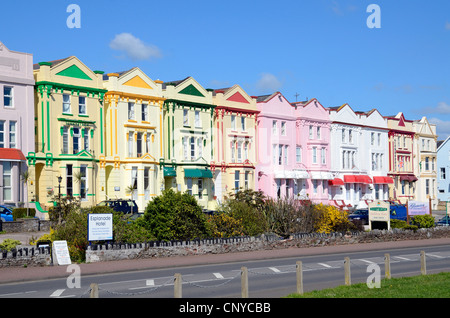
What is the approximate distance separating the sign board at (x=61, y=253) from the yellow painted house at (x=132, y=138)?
24.2 metres

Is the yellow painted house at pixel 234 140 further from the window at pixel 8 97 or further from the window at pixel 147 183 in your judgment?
the window at pixel 8 97

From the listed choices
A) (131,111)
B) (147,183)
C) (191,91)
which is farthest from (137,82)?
(147,183)

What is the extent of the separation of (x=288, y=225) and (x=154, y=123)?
20.2 metres

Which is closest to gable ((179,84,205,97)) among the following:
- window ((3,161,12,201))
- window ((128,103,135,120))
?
window ((128,103,135,120))

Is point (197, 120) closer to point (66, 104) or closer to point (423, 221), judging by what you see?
point (66, 104)

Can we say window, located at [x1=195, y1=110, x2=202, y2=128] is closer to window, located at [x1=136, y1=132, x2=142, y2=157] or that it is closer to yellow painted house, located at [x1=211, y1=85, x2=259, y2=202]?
yellow painted house, located at [x1=211, y1=85, x2=259, y2=202]

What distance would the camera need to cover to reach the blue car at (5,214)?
40906 mm

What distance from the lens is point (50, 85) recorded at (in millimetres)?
47062

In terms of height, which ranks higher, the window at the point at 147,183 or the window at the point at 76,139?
the window at the point at 76,139

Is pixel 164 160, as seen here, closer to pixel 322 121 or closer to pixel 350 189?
pixel 322 121

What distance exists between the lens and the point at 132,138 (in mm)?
53000

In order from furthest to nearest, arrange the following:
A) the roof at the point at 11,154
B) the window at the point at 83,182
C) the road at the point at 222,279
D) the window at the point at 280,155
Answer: the window at the point at 280,155
the window at the point at 83,182
the roof at the point at 11,154
the road at the point at 222,279

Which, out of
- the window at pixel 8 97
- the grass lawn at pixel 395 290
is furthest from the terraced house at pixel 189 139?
the grass lawn at pixel 395 290
